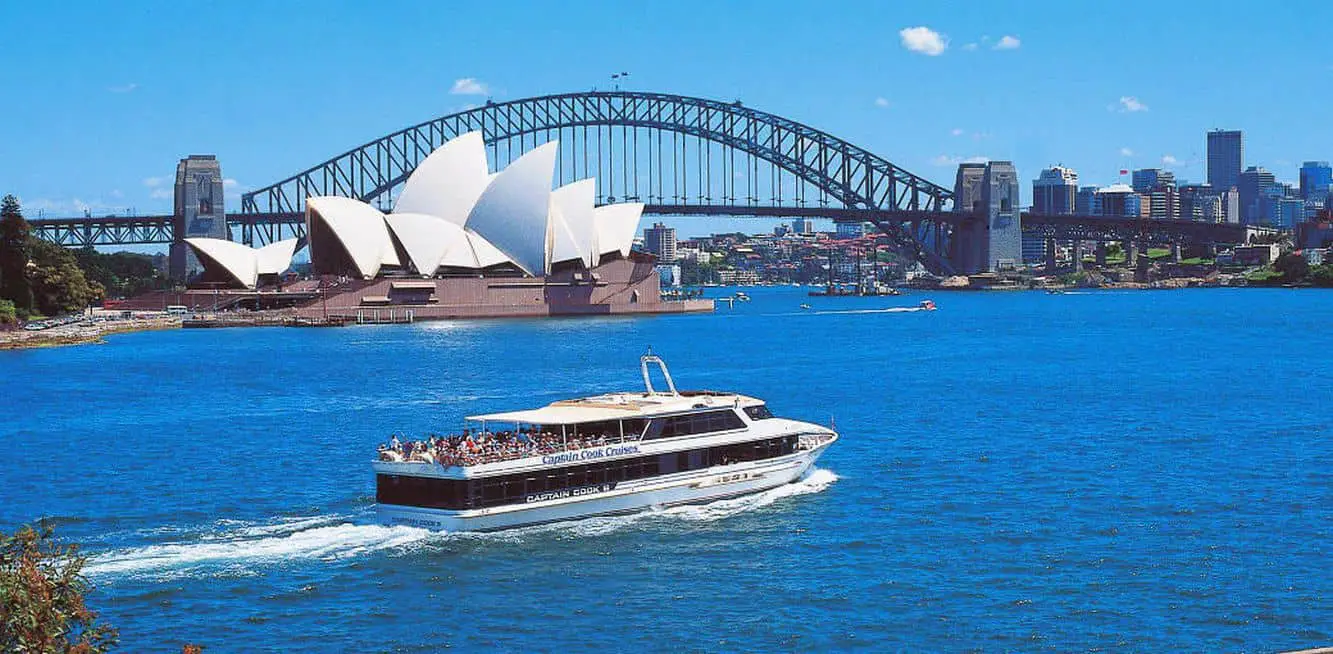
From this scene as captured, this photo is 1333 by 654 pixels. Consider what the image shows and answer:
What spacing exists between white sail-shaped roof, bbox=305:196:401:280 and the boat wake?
3219 inches

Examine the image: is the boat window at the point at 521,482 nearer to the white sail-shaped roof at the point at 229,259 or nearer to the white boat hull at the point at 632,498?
the white boat hull at the point at 632,498

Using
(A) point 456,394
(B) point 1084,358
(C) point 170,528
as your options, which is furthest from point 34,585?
(B) point 1084,358

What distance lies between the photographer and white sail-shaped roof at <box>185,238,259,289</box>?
4528 inches

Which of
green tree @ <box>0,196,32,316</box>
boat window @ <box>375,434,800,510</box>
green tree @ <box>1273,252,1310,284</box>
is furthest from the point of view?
green tree @ <box>1273,252,1310,284</box>

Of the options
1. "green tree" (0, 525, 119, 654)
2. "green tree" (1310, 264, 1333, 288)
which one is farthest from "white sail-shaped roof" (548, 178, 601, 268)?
"green tree" (1310, 264, 1333, 288)

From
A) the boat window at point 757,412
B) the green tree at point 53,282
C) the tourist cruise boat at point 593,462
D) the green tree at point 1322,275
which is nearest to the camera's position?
the tourist cruise boat at point 593,462

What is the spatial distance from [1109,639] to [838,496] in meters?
10.1

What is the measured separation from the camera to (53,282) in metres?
94.2

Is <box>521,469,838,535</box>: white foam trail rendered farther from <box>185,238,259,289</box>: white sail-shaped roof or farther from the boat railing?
<box>185,238,259,289</box>: white sail-shaped roof

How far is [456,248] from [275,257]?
56.4 ft

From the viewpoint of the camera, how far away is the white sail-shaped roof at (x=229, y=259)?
377 feet

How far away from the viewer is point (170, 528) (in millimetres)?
27609

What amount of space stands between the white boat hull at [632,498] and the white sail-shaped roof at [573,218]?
8231 cm

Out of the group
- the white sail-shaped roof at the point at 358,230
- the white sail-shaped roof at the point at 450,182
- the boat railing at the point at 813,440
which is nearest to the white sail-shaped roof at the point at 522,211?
the white sail-shaped roof at the point at 450,182
